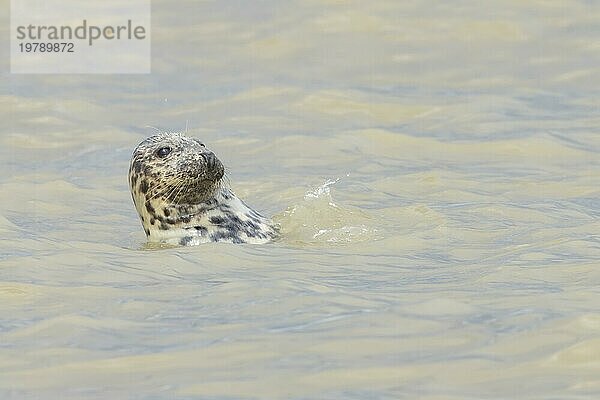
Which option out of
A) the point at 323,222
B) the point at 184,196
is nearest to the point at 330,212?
the point at 323,222

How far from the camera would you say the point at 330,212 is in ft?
29.6

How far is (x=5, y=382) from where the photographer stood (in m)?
5.55

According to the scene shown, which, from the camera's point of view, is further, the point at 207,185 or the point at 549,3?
the point at 549,3

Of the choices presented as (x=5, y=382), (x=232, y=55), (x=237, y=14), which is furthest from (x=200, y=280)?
(x=237, y=14)

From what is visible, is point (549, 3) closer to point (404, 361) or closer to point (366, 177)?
point (366, 177)

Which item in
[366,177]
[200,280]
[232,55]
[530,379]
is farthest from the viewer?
[232,55]

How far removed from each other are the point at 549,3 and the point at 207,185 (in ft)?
22.4

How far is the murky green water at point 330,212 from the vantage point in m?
5.60

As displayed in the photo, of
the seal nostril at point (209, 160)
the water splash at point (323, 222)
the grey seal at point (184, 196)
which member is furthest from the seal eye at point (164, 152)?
the water splash at point (323, 222)

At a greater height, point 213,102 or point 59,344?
point 59,344

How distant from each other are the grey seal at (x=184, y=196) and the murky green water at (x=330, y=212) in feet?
0.76

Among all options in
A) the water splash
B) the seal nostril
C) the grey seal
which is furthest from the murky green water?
the seal nostril

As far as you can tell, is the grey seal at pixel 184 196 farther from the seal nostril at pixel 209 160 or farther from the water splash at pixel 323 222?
the water splash at pixel 323 222

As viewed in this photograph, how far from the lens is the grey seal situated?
26.7 ft
